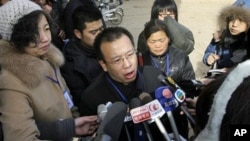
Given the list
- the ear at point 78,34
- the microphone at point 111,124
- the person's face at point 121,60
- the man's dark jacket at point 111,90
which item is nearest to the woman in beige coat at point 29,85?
the man's dark jacket at point 111,90

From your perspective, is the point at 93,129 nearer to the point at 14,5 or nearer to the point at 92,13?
the point at 14,5

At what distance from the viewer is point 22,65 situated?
1557 mm

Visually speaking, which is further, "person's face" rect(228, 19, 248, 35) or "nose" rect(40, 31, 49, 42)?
"person's face" rect(228, 19, 248, 35)

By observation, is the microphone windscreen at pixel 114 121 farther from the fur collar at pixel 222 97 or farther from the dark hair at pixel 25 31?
the dark hair at pixel 25 31

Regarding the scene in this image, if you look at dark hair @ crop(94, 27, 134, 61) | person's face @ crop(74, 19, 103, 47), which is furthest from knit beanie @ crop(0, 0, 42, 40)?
person's face @ crop(74, 19, 103, 47)

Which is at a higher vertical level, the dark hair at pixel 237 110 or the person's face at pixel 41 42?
the person's face at pixel 41 42

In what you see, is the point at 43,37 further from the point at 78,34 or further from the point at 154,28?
the point at 154,28

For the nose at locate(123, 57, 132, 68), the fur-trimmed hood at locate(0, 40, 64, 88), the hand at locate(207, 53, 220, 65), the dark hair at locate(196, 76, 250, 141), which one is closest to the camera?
the dark hair at locate(196, 76, 250, 141)

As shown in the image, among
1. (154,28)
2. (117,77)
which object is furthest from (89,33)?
(117,77)

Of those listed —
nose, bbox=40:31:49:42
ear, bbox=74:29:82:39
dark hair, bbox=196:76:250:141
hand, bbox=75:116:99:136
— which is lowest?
hand, bbox=75:116:99:136

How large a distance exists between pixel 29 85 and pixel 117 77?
530 mm

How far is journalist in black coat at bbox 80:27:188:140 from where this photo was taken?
1.79m

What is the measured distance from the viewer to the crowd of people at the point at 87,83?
785mm

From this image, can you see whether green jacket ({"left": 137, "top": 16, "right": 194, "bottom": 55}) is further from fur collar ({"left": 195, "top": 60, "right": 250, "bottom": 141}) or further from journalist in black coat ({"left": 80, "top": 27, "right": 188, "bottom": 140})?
fur collar ({"left": 195, "top": 60, "right": 250, "bottom": 141})
